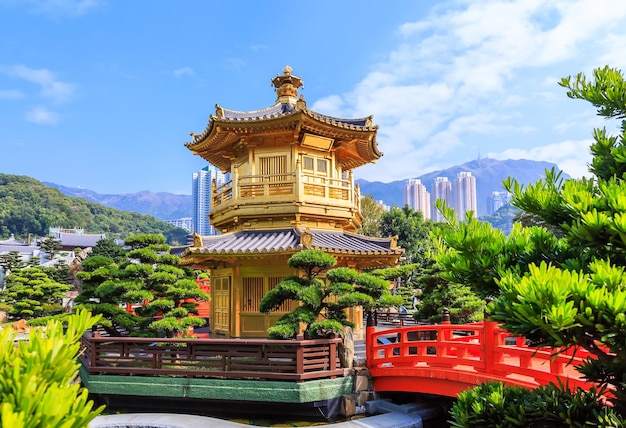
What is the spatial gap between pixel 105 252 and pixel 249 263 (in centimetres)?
3252

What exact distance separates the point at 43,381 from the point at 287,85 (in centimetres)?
1483

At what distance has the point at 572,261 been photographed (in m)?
2.67

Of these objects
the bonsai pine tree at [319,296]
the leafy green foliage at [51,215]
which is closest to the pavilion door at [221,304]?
the bonsai pine tree at [319,296]

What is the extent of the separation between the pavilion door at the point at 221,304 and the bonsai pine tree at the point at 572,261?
10385 millimetres

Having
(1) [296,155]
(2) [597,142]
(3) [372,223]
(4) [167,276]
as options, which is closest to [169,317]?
(4) [167,276]

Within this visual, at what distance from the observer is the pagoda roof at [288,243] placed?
10.9 meters

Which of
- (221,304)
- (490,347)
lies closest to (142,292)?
(221,304)

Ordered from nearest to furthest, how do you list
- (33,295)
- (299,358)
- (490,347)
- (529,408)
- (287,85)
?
1. (529,408)
2. (490,347)
3. (299,358)
4. (287,85)
5. (33,295)

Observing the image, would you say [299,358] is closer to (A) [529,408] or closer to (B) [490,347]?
(B) [490,347]

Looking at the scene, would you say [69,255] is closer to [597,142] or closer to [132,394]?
[132,394]

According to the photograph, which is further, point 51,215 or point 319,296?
point 51,215

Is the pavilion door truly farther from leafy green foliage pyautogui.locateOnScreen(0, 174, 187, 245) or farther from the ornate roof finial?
leafy green foliage pyautogui.locateOnScreen(0, 174, 187, 245)

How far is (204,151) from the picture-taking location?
46.8 feet

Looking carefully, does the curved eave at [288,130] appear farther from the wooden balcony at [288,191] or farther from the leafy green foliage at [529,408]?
the leafy green foliage at [529,408]
